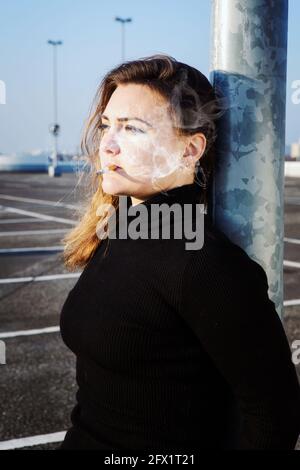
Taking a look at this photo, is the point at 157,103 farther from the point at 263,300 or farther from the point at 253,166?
the point at 263,300

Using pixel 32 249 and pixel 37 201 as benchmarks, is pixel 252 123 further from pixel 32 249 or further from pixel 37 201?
pixel 37 201

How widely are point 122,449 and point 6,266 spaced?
7493mm

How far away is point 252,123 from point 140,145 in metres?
0.33

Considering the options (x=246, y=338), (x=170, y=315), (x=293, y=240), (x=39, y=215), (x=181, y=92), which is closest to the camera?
(x=246, y=338)

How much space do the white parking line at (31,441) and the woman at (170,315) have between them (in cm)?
213

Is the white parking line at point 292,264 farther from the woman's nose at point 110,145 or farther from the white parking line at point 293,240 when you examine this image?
the woman's nose at point 110,145

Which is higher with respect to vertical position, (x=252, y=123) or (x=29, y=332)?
(x=252, y=123)

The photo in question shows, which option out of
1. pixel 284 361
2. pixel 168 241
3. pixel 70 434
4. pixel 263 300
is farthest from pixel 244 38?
pixel 70 434

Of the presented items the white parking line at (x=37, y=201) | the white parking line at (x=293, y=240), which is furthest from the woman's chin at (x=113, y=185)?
the white parking line at (x=37, y=201)

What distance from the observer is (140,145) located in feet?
5.22

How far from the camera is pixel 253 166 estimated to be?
1.45 metres

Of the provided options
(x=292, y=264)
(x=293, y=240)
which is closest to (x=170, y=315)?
(x=292, y=264)

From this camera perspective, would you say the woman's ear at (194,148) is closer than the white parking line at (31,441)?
Yes

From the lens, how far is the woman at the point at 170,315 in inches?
51.3
